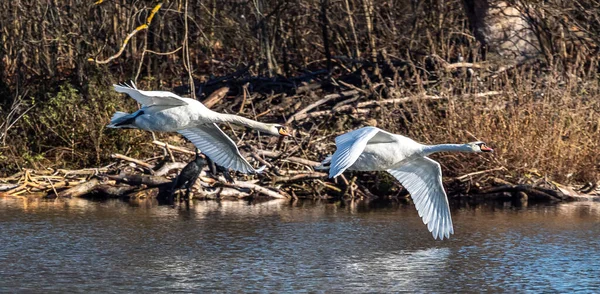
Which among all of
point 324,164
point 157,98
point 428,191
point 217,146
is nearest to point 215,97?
point 217,146

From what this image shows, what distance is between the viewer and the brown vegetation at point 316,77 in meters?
14.0

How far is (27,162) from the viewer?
14.8 metres

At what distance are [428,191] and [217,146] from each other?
240cm

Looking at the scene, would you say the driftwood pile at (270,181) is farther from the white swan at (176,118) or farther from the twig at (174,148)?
the white swan at (176,118)

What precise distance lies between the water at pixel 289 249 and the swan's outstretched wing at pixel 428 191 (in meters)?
0.24

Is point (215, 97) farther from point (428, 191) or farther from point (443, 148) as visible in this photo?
point (443, 148)

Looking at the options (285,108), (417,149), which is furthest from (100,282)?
(285,108)

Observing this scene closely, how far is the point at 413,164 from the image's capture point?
34.4 ft

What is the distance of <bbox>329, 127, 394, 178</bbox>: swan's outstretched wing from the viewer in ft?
28.4

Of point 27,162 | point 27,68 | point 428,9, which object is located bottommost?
point 27,162

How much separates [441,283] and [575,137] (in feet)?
20.4

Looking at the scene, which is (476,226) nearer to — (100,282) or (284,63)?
(100,282)

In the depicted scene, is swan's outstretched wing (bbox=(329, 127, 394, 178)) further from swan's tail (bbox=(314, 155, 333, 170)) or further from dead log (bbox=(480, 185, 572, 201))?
dead log (bbox=(480, 185, 572, 201))

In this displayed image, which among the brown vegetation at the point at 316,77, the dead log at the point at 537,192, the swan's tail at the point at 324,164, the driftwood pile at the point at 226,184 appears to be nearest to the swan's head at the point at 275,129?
the swan's tail at the point at 324,164
